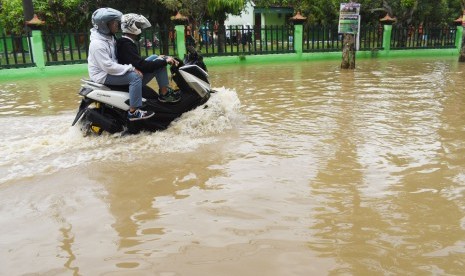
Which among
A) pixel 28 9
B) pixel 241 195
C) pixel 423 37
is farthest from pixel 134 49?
pixel 423 37

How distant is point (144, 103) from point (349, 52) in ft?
31.7

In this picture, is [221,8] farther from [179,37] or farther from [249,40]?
[179,37]

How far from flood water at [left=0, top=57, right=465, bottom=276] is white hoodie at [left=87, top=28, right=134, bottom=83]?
2.61 feet

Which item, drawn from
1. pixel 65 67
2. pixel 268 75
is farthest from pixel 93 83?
pixel 65 67

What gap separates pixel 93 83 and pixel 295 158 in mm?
2578

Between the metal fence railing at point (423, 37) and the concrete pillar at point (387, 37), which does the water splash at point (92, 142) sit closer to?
the concrete pillar at point (387, 37)

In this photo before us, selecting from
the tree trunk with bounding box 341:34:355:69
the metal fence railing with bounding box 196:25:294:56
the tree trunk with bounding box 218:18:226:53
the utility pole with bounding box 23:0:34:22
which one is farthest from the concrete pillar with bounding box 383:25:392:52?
the utility pole with bounding box 23:0:34:22

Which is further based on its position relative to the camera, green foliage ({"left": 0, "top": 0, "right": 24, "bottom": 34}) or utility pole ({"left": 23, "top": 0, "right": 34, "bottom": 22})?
green foliage ({"left": 0, "top": 0, "right": 24, "bottom": 34})

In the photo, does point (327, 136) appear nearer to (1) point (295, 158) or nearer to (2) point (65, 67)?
(1) point (295, 158)

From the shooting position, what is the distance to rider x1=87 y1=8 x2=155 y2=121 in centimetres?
491

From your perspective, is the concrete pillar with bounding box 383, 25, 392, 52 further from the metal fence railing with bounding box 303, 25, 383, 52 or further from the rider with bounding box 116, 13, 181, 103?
the rider with bounding box 116, 13, 181, 103

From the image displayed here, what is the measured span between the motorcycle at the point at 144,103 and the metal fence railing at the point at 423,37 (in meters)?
15.9

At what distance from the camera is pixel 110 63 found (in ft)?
16.2

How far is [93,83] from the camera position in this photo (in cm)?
513
